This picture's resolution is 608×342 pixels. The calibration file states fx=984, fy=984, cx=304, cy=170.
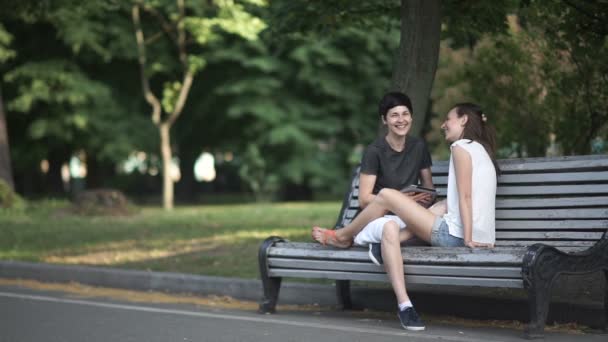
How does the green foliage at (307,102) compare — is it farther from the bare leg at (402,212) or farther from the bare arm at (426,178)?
the bare leg at (402,212)

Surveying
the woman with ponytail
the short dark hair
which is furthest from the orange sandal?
the short dark hair

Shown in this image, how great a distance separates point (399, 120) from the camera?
24.2ft

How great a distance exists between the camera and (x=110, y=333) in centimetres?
676

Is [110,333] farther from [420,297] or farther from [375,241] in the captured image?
[420,297]

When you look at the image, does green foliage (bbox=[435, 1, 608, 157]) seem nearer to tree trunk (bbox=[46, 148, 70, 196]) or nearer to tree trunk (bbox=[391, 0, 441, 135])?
tree trunk (bbox=[391, 0, 441, 135])

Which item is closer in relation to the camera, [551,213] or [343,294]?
[551,213]

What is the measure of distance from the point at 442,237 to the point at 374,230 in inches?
19.0

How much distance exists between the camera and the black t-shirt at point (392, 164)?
7.45 metres

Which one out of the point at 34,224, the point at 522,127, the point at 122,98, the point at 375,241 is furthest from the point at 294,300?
the point at 122,98

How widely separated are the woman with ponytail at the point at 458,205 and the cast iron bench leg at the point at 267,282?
76 centimetres

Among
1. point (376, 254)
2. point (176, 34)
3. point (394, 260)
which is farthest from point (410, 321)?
point (176, 34)

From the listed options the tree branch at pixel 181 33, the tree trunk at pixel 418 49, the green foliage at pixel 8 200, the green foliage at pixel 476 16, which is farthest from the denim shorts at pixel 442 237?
the tree branch at pixel 181 33

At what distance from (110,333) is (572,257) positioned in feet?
10.3

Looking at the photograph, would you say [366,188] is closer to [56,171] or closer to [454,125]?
[454,125]
